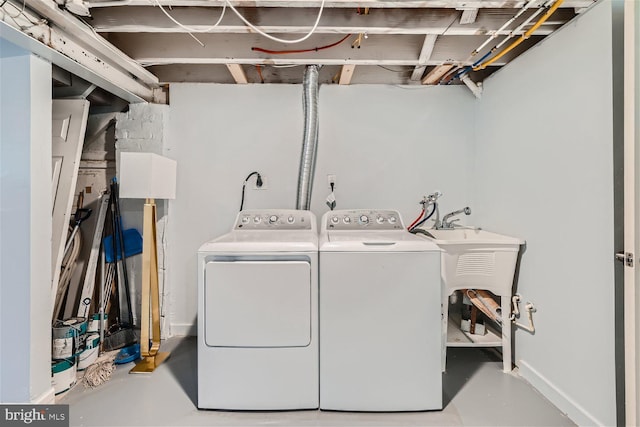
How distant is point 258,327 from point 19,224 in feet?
4.60

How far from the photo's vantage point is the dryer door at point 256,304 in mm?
1687

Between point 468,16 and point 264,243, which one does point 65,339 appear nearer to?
point 264,243

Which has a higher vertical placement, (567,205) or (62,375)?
(567,205)

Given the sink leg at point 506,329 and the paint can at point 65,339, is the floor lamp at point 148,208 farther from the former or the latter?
the sink leg at point 506,329

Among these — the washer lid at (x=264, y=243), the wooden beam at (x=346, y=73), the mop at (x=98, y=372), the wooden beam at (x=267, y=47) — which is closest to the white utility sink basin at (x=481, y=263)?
the washer lid at (x=264, y=243)

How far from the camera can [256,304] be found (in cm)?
169

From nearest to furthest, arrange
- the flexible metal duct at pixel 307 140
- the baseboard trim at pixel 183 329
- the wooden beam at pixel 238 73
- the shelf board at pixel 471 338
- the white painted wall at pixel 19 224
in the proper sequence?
1. the white painted wall at pixel 19 224
2. the shelf board at pixel 471 338
3. the wooden beam at pixel 238 73
4. the flexible metal duct at pixel 307 140
5. the baseboard trim at pixel 183 329

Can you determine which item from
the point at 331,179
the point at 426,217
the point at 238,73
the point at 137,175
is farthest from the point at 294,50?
the point at 426,217

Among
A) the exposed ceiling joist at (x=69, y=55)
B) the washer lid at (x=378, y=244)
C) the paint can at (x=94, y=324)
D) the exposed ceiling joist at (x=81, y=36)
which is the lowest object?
the paint can at (x=94, y=324)

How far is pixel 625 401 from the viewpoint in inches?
54.3

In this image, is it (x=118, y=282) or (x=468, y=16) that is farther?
(x=118, y=282)

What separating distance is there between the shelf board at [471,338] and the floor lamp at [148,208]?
2139 mm

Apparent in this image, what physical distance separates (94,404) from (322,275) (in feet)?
5.11

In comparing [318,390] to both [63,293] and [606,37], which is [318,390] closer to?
[63,293]
